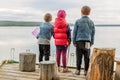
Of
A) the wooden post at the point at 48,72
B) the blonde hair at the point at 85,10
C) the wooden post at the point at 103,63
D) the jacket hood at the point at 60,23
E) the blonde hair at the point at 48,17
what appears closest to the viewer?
the wooden post at the point at 103,63

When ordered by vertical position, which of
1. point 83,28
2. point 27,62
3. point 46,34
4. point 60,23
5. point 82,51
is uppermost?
point 60,23

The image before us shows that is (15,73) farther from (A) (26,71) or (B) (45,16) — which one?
(B) (45,16)

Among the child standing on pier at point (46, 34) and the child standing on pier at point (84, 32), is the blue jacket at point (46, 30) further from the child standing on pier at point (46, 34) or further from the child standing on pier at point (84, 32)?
the child standing on pier at point (84, 32)

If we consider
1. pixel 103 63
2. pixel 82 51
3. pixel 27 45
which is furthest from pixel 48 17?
pixel 27 45

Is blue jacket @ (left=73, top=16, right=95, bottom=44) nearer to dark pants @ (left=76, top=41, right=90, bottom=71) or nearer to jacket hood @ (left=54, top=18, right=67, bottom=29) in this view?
dark pants @ (left=76, top=41, right=90, bottom=71)

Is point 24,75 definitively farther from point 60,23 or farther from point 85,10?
point 85,10

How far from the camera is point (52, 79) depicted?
743 cm

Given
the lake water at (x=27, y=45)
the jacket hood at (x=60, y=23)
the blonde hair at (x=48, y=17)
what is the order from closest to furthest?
the jacket hood at (x=60, y=23)
the blonde hair at (x=48, y=17)
the lake water at (x=27, y=45)

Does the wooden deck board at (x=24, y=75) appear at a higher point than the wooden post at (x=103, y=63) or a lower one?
lower

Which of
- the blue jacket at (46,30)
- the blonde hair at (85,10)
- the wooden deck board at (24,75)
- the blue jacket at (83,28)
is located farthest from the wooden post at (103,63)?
the blue jacket at (46,30)

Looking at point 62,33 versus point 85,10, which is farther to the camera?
point 62,33

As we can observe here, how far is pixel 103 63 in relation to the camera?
270 inches

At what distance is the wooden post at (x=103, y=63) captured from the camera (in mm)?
6848

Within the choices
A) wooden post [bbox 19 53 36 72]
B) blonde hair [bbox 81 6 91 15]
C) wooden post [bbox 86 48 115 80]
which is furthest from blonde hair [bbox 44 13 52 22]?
wooden post [bbox 86 48 115 80]
